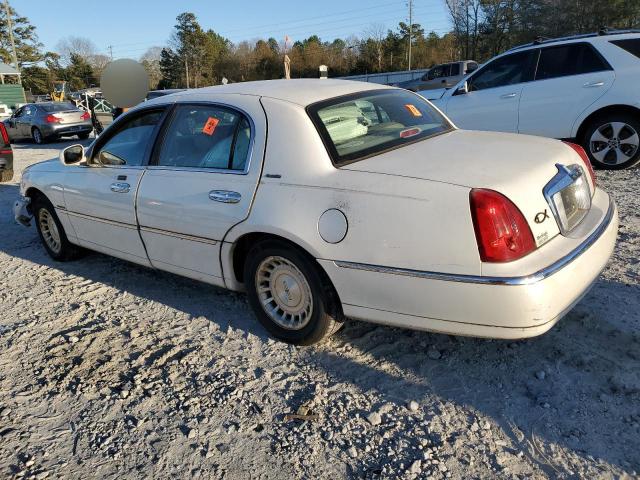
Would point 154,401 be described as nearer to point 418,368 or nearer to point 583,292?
point 418,368

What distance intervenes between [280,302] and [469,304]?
1249 mm

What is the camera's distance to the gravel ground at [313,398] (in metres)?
2.35

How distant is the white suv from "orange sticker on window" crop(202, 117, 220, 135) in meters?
5.13

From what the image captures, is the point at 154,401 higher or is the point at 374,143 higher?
the point at 374,143

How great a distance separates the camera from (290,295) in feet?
10.6

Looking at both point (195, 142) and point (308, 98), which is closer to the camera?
point (308, 98)

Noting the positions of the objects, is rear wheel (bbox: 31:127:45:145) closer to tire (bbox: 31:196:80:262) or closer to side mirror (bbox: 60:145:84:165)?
tire (bbox: 31:196:80:262)

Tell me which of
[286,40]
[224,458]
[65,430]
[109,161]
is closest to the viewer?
[224,458]

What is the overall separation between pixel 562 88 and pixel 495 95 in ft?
2.93

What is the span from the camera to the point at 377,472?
89.4 inches

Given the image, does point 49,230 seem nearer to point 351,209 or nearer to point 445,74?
point 351,209

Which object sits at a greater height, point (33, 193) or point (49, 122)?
point (49, 122)

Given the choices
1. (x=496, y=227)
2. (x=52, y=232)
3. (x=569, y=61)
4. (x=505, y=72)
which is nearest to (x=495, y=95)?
(x=505, y=72)

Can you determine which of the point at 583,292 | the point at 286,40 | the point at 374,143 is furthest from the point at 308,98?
the point at 286,40
